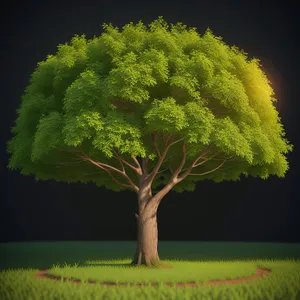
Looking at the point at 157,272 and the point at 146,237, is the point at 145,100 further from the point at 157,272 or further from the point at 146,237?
the point at 157,272

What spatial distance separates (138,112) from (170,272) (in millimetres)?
6396

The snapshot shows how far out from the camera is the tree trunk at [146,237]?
2225cm

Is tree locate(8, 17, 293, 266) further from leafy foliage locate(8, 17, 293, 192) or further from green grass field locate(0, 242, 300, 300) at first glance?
green grass field locate(0, 242, 300, 300)

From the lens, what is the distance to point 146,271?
20.2 m

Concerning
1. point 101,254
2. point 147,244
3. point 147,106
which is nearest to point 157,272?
point 147,244

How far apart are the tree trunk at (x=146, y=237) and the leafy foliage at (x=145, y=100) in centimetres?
258

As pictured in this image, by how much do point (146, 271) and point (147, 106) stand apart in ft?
21.3

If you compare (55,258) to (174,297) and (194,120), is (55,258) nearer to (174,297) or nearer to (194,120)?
(194,120)

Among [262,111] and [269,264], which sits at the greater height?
[262,111]

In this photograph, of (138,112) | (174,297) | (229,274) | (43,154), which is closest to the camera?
(174,297)

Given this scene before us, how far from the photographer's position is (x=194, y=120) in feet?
64.6

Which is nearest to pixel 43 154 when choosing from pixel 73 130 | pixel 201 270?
pixel 73 130

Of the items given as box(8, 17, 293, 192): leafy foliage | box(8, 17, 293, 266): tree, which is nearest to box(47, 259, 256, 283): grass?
box(8, 17, 293, 266): tree

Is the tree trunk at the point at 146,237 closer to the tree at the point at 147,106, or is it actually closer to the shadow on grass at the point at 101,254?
the tree at the point at 147,106
